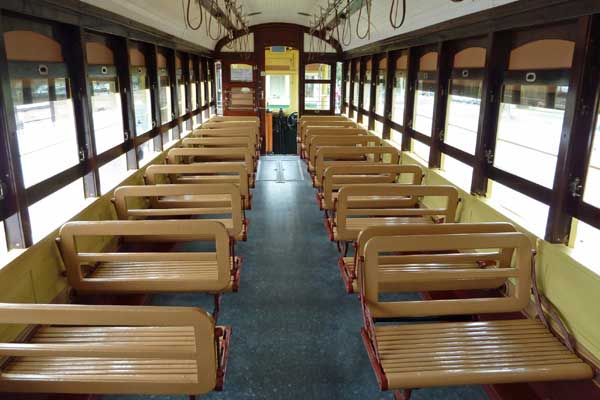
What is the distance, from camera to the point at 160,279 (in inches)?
125

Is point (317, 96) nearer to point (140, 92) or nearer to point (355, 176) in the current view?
point (140, 92)

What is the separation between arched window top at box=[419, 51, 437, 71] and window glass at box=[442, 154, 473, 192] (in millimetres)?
1260

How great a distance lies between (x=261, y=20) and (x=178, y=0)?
6288mm

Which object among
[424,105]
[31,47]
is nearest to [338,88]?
[424,105]

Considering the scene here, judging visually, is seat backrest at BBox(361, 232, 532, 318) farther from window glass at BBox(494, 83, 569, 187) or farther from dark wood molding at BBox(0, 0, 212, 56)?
dark wood molding at BBox(0, 0, 212, 56)

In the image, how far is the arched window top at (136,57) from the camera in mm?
5891

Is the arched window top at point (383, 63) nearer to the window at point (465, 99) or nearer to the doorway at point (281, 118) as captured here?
the window at point (465, 99)

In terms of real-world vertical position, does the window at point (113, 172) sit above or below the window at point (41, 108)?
below

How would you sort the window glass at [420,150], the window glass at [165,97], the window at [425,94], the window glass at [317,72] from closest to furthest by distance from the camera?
the window at [425,94] < the window glass at [420,150] < the window glass at [165,97] < the window glass at [317,72]

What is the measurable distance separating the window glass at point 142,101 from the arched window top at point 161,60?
47 centimetres

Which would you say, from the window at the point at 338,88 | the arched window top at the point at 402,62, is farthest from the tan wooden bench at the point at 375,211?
the window at the point at 338,88

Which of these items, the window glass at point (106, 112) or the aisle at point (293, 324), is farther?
the window glass at point (106, 112)

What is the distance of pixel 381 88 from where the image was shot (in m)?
9.05

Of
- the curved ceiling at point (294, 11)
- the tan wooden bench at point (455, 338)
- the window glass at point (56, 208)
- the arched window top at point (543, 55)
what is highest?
the curved ceiling at point (294, 11)
